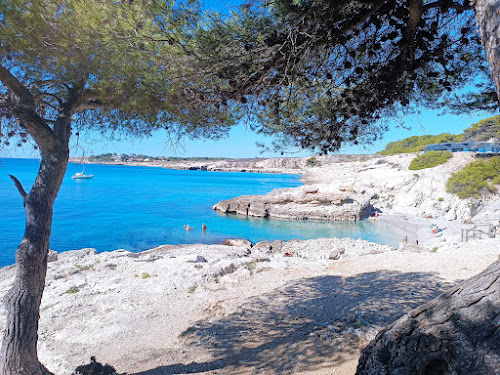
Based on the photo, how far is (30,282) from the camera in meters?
3.40

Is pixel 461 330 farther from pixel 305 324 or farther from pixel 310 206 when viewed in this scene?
pixel 310 206

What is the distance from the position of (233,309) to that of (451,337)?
13.9 feet

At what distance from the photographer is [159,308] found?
6.02 m

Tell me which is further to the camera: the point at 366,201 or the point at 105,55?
the point at 366,201

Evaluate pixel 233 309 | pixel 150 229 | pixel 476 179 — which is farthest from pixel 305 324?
pixel 476 179

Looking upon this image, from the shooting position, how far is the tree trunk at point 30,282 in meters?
3.34

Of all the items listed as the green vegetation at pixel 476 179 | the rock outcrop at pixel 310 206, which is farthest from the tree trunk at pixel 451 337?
the rock outcrop at pixel 310 206

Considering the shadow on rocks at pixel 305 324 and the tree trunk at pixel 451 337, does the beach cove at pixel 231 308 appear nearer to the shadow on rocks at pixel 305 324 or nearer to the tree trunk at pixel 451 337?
the shadow on rocks at pixel 305 324

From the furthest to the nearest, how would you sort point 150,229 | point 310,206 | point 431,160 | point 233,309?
point 431,160
point 310,206
point 150,229
point 233,309

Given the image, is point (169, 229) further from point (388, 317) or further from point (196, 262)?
point (388, 317)

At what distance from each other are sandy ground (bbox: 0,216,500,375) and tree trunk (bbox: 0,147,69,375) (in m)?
1.07

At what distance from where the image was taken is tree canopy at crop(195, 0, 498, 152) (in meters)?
3.04

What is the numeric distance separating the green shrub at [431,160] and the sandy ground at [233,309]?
29.7 m

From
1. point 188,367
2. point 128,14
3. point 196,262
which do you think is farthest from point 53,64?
point 196,262
